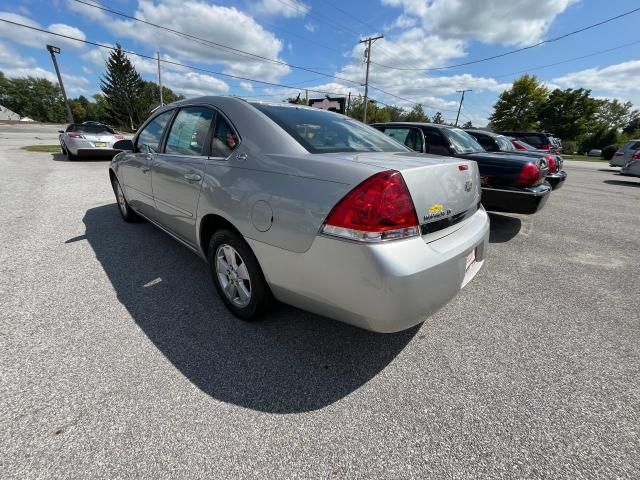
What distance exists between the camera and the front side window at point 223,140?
2.16m

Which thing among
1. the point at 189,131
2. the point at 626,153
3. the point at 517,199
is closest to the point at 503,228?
the point at 517,199

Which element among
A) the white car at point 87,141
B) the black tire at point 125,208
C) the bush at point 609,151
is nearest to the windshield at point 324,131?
the black tire at point 125,208

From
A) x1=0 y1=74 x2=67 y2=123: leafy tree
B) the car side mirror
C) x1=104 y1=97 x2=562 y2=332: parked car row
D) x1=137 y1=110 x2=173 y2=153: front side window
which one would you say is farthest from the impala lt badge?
x1=0 y1=74 x2=67 y2=123: leafy tree

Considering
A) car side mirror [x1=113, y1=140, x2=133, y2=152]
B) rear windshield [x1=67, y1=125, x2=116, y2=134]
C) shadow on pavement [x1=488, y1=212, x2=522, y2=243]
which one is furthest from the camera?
rear windshield [x1=67, y1=125, x2=116, y2=134]

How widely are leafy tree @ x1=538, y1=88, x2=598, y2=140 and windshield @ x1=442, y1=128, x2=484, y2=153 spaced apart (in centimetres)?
4976

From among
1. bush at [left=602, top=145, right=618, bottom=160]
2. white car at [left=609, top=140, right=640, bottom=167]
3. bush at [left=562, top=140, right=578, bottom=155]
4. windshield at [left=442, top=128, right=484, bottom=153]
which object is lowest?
bush at [left=562, top=140, right=578, bottom=155]

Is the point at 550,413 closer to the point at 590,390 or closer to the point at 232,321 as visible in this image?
the point at 590,390

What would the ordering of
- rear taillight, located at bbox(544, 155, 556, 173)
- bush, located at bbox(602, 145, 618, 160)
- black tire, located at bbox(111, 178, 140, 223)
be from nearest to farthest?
black tire, located at bbox(111, 178, 140, 223) → rear taillight, located at bbox(544, 155, 556, 173) → bush, located at bbox(602, 145, 618, 160)

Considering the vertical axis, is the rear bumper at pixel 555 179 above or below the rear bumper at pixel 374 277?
below

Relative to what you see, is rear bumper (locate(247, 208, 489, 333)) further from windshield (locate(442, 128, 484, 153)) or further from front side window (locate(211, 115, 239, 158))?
windshield (locate(442, 128, 484, 153))

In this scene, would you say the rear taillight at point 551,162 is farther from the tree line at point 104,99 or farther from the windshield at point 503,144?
the tree line at point 104,99

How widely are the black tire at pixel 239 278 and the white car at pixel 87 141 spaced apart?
1021cm

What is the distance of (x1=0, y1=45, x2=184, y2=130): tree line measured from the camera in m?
47.4

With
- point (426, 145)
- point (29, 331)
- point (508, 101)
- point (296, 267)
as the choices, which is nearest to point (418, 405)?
point (296, 267)
